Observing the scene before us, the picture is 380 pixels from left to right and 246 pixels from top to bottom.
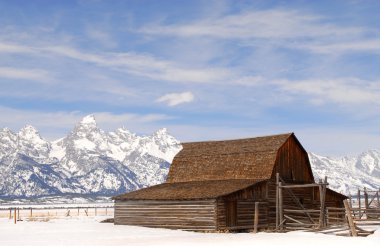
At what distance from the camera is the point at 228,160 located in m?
46.3

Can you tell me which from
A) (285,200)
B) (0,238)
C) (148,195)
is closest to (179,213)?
(148,195)

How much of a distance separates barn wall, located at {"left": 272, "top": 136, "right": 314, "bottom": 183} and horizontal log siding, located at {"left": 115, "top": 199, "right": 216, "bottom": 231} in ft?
22.2

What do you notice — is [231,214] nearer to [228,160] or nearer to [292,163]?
[228,160]

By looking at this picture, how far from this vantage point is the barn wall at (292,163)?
44.3 m

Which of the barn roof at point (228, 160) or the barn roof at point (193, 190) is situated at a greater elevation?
the barn roof at point (228, 160)

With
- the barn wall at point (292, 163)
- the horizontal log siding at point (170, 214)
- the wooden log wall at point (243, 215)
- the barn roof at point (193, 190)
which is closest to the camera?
the wooden log wall at point (243, 215)

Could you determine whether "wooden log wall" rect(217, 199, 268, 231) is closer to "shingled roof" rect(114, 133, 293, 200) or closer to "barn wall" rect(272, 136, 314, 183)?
"shingled roof" rect(114, 133, 293, 200)

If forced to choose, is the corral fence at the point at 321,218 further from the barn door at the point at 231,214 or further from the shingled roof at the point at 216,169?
the barn door at the point at 231,214

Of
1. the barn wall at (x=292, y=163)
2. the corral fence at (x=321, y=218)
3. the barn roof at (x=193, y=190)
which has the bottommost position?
the corral fence at (x=321, y=218)

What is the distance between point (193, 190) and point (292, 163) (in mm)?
9092

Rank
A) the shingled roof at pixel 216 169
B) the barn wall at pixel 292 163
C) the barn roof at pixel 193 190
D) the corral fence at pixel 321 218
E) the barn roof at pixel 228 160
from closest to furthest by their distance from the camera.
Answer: the corral fence at pixel 321 218
the barn roof at pixel 193 190
the shingled roof at pixel 216 169
the barn roof at pixel 228 160
the barn wall at pixel 292 163

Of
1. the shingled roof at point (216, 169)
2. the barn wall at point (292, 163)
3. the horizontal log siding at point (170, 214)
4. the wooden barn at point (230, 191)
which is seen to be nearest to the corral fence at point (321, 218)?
the wooden barn at point (230, 191)

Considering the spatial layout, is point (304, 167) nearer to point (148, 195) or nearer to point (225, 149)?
point (225, 149)

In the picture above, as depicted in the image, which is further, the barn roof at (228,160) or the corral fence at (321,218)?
the barn roof at (228,160)
